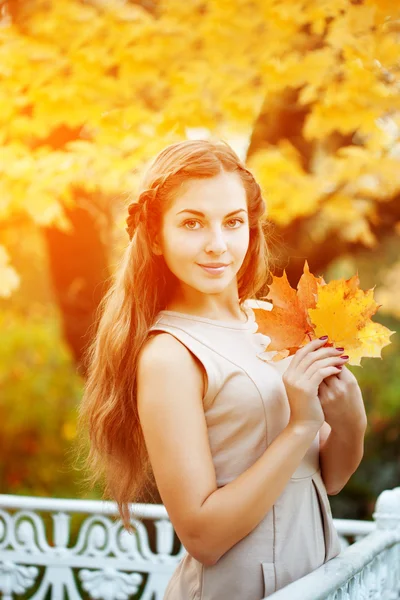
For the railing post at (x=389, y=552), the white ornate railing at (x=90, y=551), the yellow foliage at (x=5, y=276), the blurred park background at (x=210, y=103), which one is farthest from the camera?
the yellow foliage at (x=5, y=276)

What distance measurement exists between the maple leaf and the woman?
40mm

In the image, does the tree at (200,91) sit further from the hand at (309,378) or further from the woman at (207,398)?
the hand at (309,378)

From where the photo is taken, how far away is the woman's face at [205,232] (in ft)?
4.29

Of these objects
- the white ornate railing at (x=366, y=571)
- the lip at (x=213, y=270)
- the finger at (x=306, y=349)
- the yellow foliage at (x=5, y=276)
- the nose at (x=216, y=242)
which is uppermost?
the yellow foliage at (x=5, y=276)

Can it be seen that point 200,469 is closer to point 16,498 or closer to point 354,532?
point 354,532

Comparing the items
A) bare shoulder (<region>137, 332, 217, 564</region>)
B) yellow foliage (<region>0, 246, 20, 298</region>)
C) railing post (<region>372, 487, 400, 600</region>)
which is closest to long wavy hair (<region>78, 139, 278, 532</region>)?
bare shoulder (<region>137, 332, 217, 564</region>)

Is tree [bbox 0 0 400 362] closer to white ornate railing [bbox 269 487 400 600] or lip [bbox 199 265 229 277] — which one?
white ornate railing [bbox 269 487 400 600]

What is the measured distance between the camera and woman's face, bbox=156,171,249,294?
131 cm

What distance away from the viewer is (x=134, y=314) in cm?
138

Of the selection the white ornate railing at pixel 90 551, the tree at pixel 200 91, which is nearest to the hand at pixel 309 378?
the white ornate railing at pixel 90 551

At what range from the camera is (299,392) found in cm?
119

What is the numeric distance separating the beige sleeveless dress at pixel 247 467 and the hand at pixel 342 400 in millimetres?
77

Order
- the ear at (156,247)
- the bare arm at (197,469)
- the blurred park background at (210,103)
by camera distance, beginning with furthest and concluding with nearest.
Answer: the blurred park background at (210,103), the ear at (156,247), the bare arm at (197,469)

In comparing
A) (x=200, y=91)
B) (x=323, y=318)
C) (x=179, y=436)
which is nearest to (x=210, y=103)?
(x=200, y=91)
